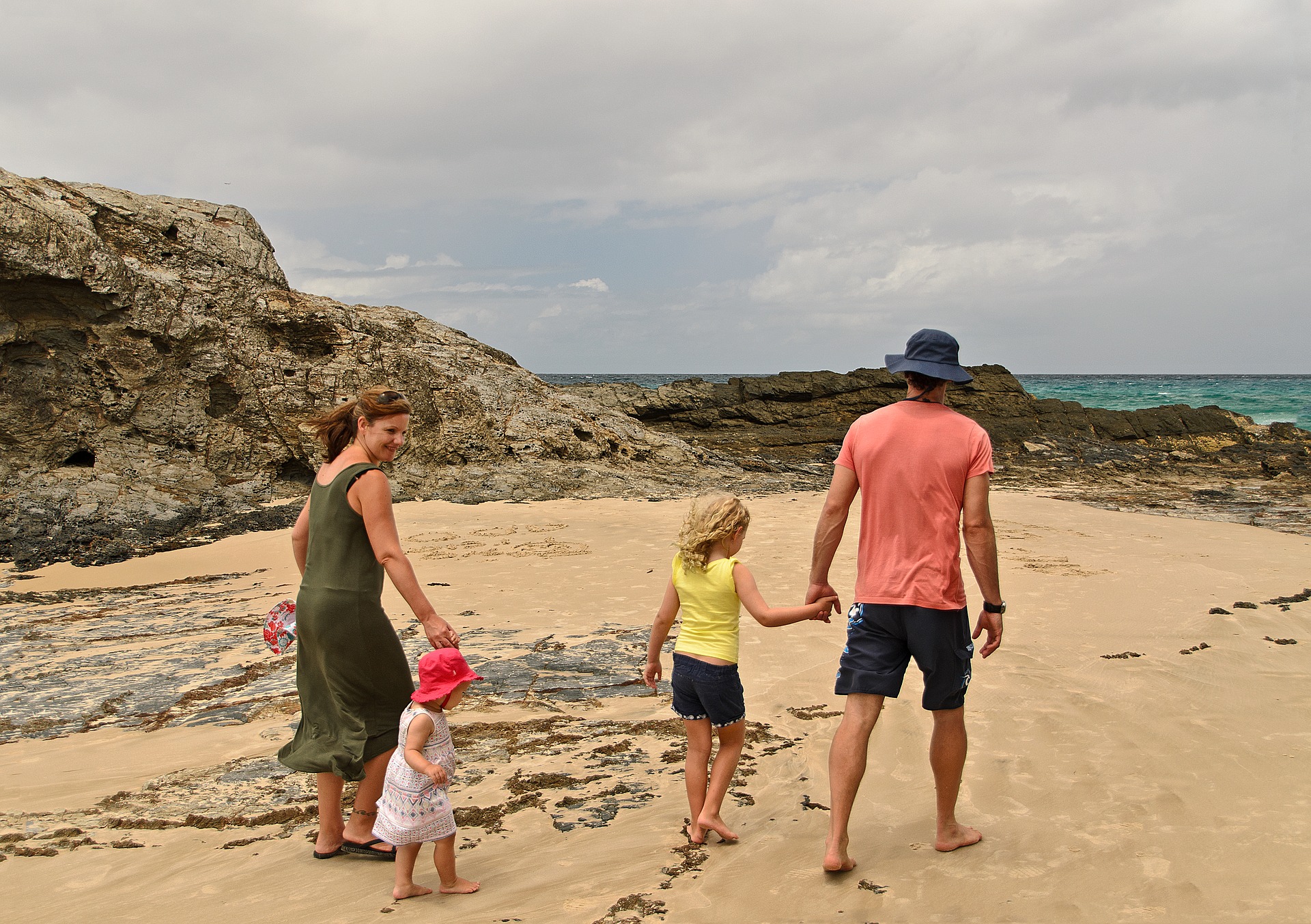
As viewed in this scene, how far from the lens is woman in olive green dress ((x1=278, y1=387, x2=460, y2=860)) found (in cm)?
301

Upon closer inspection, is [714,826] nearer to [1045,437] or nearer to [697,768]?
[697,768]

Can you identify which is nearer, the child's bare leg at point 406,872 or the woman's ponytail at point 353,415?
the child's bare leg at point 406,872

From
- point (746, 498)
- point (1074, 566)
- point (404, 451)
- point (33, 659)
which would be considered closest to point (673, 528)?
point (746, 498)

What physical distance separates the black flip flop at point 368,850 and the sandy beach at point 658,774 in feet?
0.21

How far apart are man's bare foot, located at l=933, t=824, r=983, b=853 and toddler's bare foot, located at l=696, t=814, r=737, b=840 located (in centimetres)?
70

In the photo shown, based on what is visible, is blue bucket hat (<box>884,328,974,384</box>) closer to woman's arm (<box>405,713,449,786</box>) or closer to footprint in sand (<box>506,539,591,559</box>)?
woman's arm (<box>405,713,449,786</box>)

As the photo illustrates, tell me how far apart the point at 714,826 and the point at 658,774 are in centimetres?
76

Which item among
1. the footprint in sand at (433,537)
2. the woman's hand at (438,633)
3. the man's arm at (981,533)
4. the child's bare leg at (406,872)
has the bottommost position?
the child's bare leg at (406,872)

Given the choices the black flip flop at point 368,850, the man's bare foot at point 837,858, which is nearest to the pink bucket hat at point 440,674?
the black flip flop at point 368,850

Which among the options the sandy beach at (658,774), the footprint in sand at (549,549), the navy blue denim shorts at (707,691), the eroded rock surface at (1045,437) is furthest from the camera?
the eroded rock surface at (1045,437)

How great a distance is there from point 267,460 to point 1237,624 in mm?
11993

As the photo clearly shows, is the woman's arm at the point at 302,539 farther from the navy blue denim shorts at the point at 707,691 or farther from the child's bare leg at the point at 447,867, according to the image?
the navy blue denim shorts at the point at 707,691

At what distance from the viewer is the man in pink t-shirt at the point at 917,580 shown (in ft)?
9.74

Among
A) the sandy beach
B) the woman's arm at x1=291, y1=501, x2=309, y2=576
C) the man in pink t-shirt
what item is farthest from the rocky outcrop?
the woman's arm at x1=291, y1=501, x2=309, y2=576
